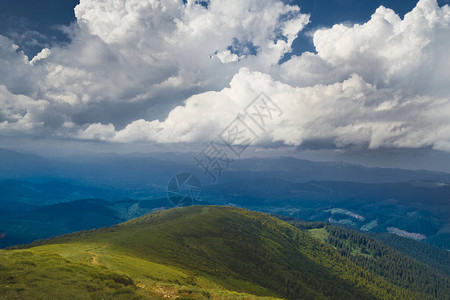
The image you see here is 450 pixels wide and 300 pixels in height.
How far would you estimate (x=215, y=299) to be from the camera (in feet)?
116

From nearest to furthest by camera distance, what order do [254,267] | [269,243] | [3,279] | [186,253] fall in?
[3,279] → [186,253] → [254,267] → [269,243]

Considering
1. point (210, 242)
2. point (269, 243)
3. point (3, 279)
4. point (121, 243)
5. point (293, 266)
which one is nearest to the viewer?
Result: point (3, 279)

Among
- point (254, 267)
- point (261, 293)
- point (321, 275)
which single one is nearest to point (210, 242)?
point (254, 267)

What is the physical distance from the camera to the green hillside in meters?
29.7

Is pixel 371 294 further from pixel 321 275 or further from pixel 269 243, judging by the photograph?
pixel 269 243

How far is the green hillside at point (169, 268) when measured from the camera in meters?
29.7

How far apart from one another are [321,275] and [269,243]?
44.0 m

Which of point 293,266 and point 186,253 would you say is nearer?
point 186,253

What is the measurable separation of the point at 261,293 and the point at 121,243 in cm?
6548

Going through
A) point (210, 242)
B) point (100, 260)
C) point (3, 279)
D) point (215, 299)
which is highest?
point (3, 279)

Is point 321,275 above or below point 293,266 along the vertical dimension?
below

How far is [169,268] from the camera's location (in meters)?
75.6

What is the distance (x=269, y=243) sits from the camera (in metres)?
197

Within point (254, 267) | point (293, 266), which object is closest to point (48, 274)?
point (254, 267)
